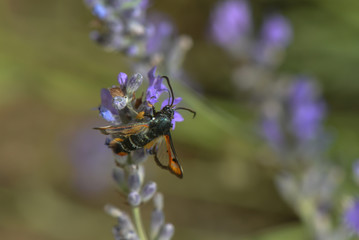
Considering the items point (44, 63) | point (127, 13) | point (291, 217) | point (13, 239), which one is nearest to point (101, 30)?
A: point (127, 13)

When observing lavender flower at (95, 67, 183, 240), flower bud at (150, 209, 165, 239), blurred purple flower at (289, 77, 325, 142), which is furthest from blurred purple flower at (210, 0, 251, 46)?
flower bud at (150, 209, 165, 239)

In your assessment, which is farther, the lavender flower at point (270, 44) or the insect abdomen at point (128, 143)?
the lavender flower at point (270, 44)

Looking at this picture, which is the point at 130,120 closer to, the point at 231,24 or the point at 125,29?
the point at 125,29

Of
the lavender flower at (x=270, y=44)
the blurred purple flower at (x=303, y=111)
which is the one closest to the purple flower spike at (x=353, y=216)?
the blurred purple flower at (x=303, y=111)

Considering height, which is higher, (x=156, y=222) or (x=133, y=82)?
(x=133, y=82)

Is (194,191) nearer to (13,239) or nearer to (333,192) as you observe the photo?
(333,192)

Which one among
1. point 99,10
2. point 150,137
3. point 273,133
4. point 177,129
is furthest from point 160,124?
point 177,129

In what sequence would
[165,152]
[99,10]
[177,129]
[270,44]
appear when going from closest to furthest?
[165,152], [99,10], [270,44], [177,129]

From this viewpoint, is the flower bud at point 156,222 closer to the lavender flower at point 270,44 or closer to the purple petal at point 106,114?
the purple petal at point 106,114
